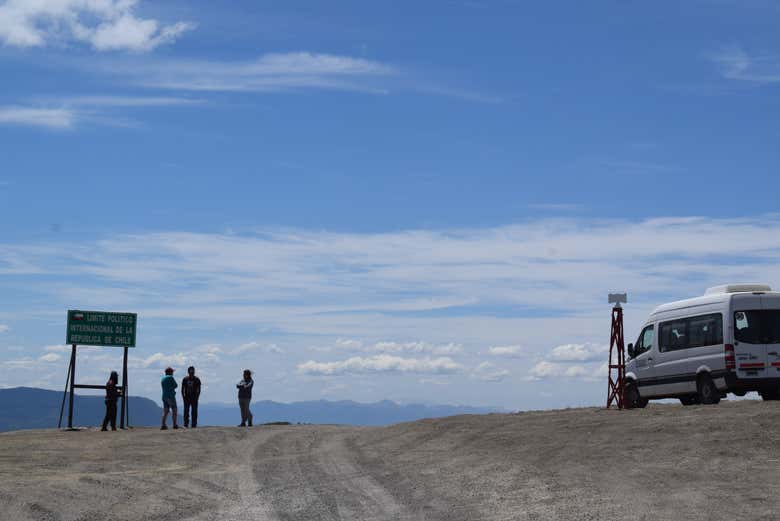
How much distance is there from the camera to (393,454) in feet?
70.9

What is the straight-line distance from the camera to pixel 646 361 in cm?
2678

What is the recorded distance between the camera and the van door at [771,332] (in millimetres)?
23859

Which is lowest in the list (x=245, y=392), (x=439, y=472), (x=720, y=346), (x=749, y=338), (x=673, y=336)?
(x=439, y=472)

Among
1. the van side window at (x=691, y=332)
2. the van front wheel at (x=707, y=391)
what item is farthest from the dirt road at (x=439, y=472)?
the van side window at (x=691, y=332)

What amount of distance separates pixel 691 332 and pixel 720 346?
1155 mm

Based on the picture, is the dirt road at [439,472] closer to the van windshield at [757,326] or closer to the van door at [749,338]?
the van door at [749,338]

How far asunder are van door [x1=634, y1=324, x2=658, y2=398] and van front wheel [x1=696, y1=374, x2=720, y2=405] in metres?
1.81

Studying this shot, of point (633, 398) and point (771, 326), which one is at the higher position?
point (771, 326)

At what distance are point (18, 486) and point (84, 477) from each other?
5.47 ft

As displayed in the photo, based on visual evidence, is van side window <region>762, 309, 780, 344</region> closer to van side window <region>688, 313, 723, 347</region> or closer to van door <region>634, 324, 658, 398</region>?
van side window <region>688, 313, 723, 347</region>

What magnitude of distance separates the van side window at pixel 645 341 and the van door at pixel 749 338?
3.16 meters

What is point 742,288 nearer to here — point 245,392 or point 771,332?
point 771,332

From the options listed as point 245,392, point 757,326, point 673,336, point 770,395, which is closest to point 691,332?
point 673,336

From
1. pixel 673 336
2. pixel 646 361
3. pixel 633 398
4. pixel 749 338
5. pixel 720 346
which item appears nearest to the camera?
pixel 749 338
